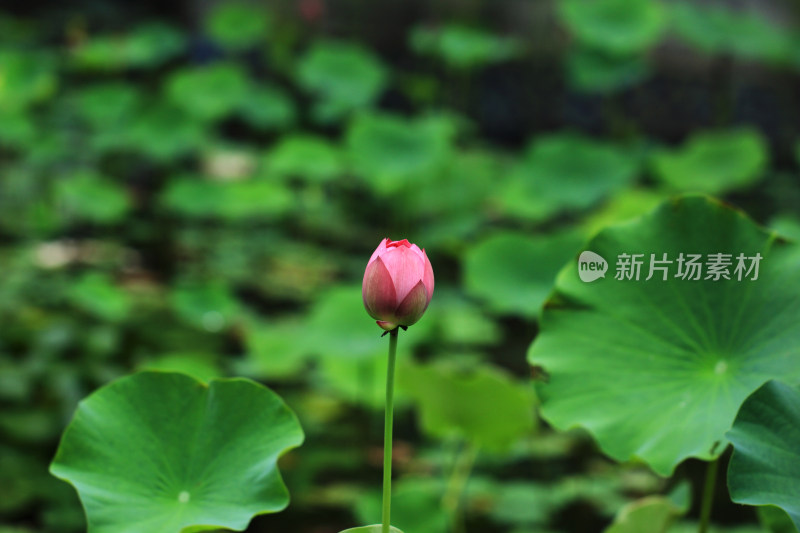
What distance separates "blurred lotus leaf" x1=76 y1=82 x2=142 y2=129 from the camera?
278 centimetres

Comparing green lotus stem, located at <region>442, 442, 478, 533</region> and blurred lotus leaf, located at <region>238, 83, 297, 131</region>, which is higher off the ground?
blurred lotus leaf, located at <region>238, 83, 297, 131</region>

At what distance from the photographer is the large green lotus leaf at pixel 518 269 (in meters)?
1.55

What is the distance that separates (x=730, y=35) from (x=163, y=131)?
204 cm

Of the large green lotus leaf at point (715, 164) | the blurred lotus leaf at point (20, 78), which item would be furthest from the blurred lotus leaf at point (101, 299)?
the large green lotus leaf at point (715, 164)

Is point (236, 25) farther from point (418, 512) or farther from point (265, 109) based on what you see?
point (418, 512)

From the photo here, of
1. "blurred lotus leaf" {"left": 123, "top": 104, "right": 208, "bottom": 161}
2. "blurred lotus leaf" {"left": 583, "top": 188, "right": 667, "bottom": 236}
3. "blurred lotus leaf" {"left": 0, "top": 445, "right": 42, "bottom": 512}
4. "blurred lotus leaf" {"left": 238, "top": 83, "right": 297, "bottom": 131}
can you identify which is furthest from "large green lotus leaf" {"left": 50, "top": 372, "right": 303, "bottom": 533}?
"blurred lotus leaf" {"left": 238, "top": 83, "right": 297, "bottom": 131}

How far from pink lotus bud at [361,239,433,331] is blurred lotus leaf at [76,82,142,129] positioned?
92.8 inches

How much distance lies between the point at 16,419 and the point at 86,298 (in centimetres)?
41

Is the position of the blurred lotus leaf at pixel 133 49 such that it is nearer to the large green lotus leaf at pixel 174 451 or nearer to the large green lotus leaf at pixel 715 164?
the large green lotus leaf at pixel 715 164

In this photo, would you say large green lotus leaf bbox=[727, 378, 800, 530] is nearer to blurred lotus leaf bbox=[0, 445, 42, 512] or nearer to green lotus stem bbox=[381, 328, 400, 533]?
green lotus stem bbox=[381, 328, 400, 533]

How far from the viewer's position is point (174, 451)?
708mm

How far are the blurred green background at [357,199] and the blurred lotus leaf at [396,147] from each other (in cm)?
1

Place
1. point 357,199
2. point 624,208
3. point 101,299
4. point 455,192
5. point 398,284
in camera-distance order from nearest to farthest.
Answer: point 398,284
point 101,299
point 624,208
point 455,192
point 357,199

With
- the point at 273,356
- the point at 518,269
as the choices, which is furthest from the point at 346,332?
the point at 518,269
